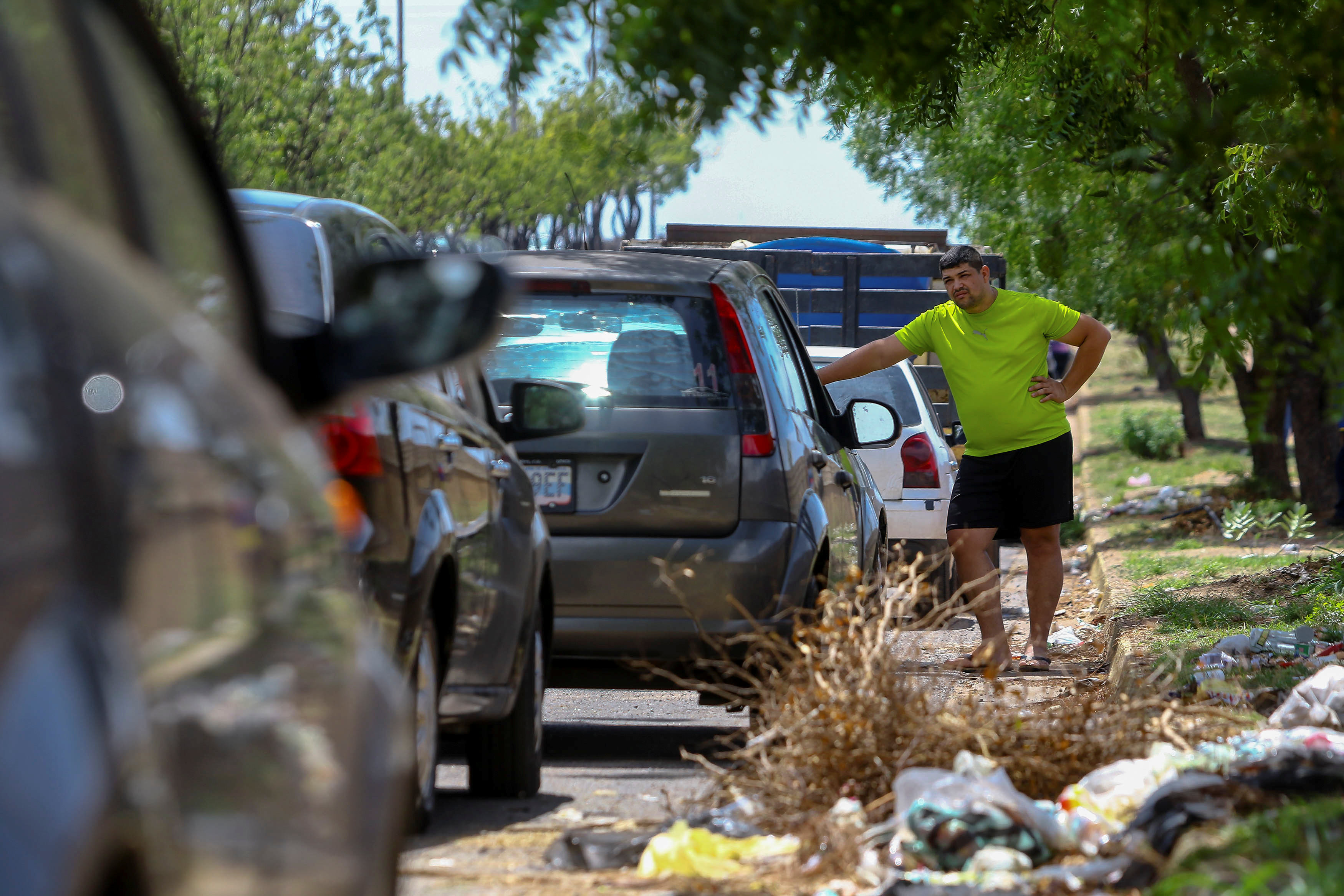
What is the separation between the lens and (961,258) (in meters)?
8.02

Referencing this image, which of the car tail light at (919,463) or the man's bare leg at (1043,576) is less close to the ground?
the car tail light at (919,463)

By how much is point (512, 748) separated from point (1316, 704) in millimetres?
2433

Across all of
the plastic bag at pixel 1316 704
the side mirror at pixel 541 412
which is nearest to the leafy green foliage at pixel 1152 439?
the plastic bag at pixel 1316 704

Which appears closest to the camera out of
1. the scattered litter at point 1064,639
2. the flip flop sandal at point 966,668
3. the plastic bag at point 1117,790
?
the plastic bag at point 1117,790

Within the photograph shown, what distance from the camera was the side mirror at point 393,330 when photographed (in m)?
2.56

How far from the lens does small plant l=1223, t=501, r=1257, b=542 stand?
45.5 ft

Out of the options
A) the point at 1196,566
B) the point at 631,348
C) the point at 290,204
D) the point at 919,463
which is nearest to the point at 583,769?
the point at 631,348

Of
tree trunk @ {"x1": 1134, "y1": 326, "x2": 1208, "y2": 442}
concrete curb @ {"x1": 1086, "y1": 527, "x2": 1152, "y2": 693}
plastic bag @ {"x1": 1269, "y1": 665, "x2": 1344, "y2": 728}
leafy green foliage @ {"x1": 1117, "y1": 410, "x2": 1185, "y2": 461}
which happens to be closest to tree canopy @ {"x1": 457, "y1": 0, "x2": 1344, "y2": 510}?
tree trunk @ {"x1": 1134, "y1": 326, "x2": 1208, "y2": 442}

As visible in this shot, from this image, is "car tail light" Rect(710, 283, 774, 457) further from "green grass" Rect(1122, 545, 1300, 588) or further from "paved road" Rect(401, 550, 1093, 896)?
"green grass" Rect(1122, 545, 1300, 588)

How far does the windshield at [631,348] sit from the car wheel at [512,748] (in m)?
1.05

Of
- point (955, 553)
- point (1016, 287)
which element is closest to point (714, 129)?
point (955, 553)

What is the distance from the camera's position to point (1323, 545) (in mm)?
12656

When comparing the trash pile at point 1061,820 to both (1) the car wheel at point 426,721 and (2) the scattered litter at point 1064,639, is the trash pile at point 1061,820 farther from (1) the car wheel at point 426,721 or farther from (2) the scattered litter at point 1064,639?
(2) the scattered litter at point 1064,639

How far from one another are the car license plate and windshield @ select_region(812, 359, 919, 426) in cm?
530
